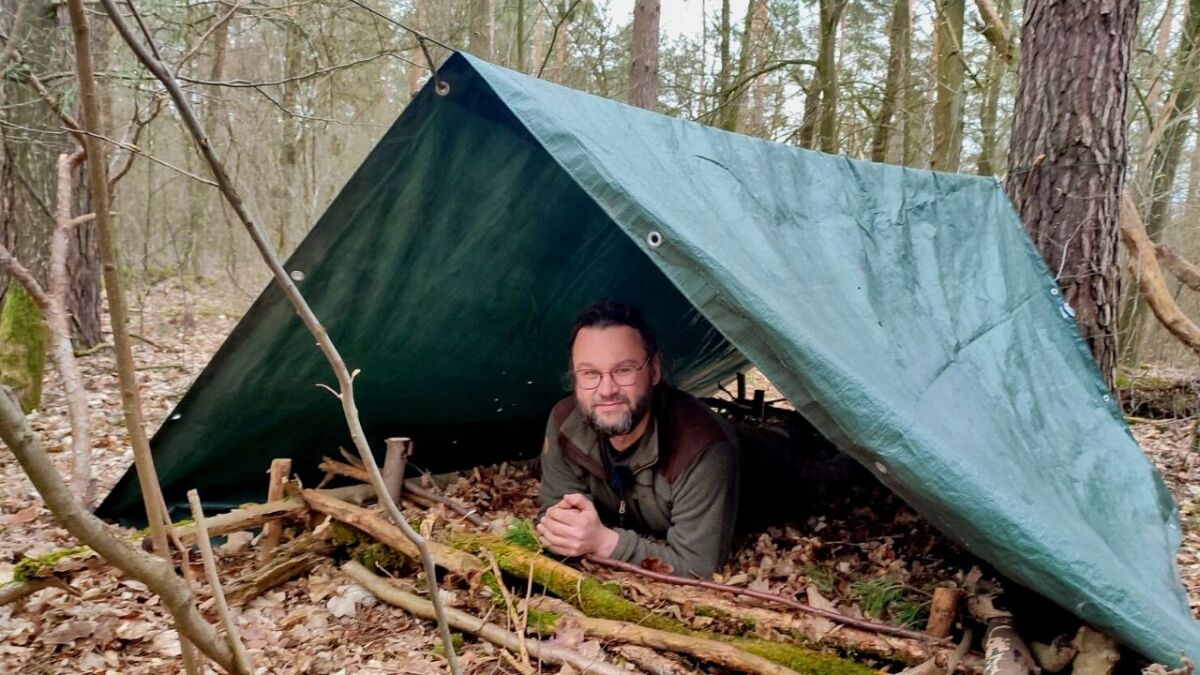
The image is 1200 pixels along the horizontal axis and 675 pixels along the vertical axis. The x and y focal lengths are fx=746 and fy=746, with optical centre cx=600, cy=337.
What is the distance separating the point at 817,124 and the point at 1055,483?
7.80 m

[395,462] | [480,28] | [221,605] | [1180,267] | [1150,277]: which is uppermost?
[480,28]

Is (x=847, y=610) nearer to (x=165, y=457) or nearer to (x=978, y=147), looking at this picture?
(x=165, y=457)

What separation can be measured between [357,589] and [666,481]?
1.21 meters

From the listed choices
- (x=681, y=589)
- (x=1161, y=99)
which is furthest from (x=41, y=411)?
(x=1161, y=99)

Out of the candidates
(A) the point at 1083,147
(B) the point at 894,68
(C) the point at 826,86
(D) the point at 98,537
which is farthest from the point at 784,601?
(B) the point at 894,68

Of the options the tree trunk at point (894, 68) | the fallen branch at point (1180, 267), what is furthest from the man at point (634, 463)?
the tree trunk at point (894, 68)

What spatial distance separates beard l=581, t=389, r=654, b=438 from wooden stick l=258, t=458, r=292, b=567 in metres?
1.29

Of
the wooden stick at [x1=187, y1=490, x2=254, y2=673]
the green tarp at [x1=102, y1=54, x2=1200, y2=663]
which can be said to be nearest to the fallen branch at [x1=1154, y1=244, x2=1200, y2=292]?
the green tarp at [x1=102, y1=54, x2=1200, y2=663]

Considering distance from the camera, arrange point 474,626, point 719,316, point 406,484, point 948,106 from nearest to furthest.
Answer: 1. point 719,316
2. point 474,626
3. point 406,484
4. point 948,106

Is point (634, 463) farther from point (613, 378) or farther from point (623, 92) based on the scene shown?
point (623, 92)

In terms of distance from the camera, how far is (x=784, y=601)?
223cm

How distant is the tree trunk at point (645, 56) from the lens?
259 inches

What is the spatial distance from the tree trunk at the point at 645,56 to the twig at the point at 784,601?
484 cm

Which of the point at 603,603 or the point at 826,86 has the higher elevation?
the point at 826,86
